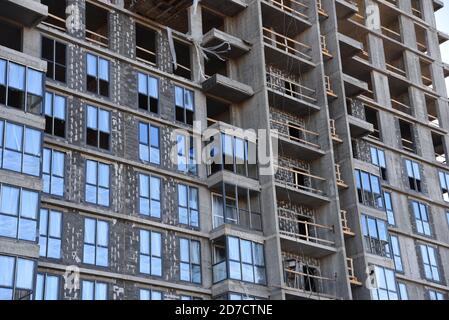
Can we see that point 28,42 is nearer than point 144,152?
Yes

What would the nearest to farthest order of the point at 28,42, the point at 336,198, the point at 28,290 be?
the point at 28,290 → the point at 28,42 → the point at 336,198

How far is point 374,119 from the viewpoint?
54.7 metres

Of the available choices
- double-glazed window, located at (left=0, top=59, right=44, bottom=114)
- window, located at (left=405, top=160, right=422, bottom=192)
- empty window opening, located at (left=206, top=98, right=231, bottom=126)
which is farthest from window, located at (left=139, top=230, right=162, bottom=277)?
window, located at (left=405, top=160, right=422, bottom=192)

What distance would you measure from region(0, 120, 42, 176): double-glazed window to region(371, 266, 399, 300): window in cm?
2071

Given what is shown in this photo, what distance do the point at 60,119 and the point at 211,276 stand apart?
10.5 metres

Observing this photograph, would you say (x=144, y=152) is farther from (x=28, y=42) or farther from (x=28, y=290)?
(x=28, y=290)

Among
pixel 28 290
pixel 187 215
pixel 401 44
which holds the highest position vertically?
pixel 401 44

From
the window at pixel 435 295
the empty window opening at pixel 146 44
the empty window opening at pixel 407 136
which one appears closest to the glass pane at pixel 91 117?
the empty window opening at pixel 146 44

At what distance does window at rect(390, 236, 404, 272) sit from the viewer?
1896 inches

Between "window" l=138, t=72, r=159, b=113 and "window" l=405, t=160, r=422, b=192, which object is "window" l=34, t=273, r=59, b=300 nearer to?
"window" l=138, t=72, r=159, b=113

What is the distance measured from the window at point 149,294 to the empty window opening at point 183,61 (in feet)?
43.4

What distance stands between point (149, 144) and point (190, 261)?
617 centimetres

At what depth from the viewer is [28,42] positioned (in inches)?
1416

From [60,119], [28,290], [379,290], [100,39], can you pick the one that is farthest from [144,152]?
[379,290]
